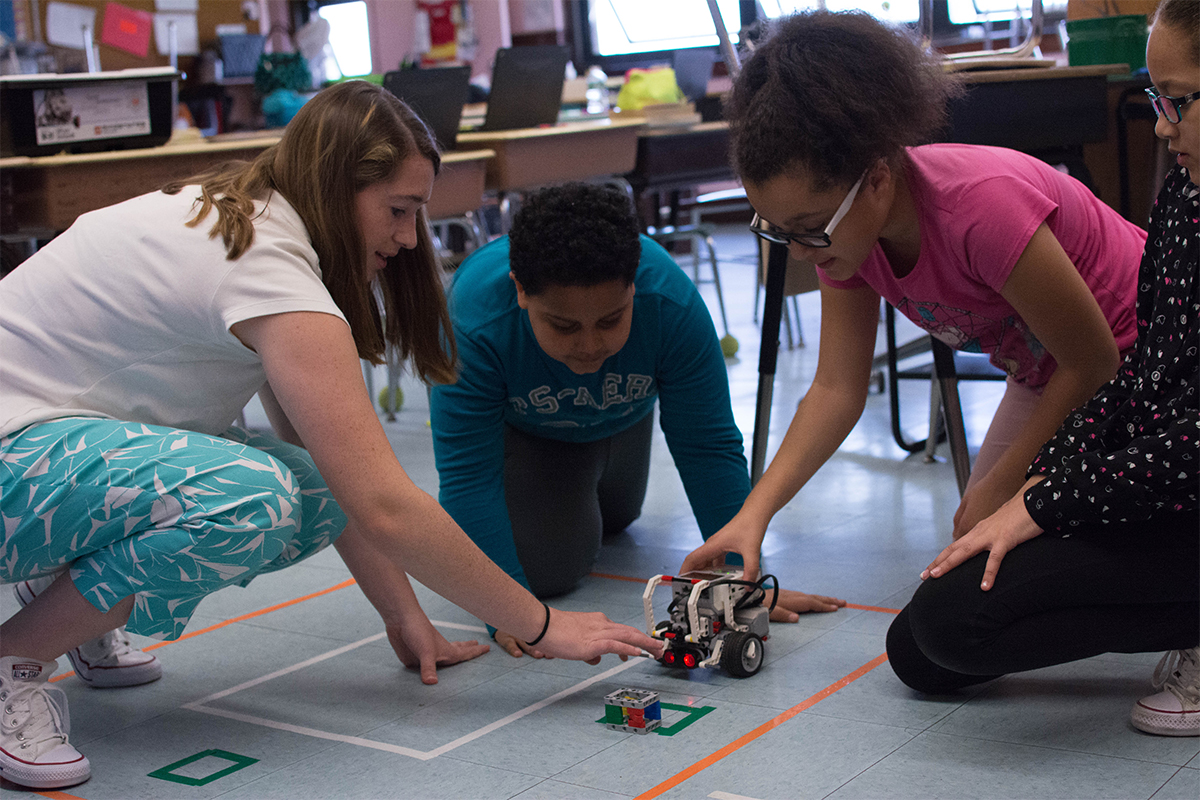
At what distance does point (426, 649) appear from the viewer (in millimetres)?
1624

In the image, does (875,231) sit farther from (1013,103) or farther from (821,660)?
(1013,103)

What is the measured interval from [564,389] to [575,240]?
34cm

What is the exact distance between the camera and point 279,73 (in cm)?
486

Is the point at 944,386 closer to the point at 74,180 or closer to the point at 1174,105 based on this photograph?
the point at 1174,105

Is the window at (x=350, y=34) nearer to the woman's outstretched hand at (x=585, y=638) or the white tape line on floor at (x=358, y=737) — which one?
the white tape line on floor at (x=358, y=737)

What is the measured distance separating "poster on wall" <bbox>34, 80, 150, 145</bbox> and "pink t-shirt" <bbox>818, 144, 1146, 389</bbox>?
207 cm

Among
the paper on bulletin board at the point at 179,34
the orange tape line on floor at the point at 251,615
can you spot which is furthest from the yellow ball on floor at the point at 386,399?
the paper on bulletin board at the point at 179,34

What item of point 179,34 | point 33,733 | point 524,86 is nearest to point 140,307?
point 33,733

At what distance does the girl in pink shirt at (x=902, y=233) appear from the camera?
4.25 feet

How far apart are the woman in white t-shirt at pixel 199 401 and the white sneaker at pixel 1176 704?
0.59 metres

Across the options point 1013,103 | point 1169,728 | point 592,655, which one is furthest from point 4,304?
point 1013,103

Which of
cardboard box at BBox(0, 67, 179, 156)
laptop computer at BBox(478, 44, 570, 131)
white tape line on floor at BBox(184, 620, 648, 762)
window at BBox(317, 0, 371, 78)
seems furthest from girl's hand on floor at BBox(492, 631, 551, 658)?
window at BBox(317, 0, 371, 78)

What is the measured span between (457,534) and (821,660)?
1.95 ft

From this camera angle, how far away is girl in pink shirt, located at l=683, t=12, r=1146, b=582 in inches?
50.9
